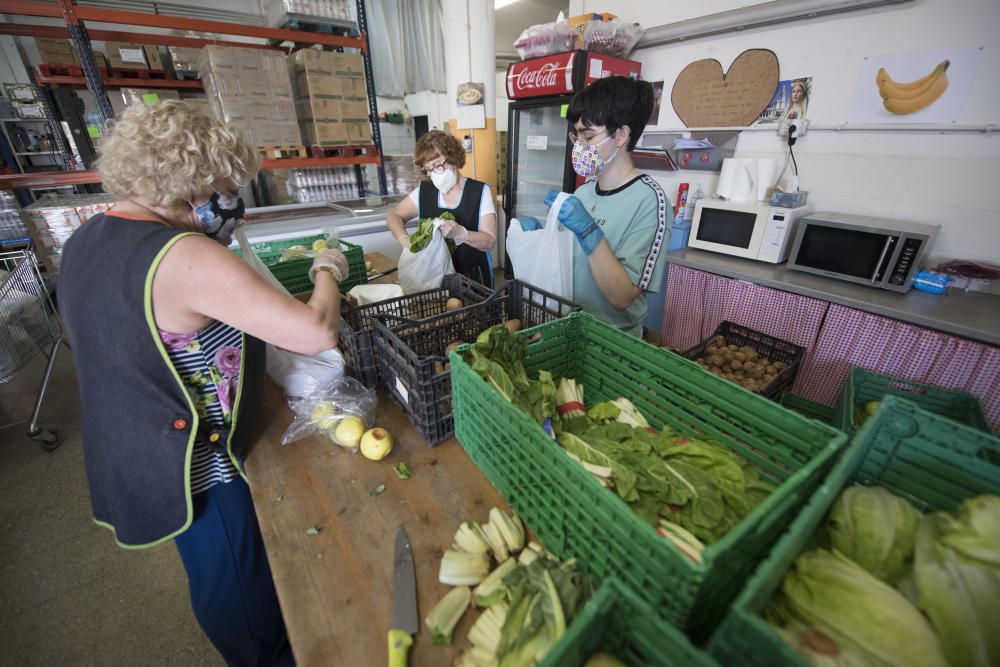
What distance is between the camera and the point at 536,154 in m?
5.39

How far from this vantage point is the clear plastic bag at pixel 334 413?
130 centimetres

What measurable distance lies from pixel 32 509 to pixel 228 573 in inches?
99.1

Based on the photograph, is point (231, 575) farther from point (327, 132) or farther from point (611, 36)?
point (611, 36)

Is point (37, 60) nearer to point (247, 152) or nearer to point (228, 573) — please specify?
point (247, 152)

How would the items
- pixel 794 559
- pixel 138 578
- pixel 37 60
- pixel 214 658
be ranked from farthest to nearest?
pixel 37 60, pixel 138 578, pixel 214 658, pixel 794 559

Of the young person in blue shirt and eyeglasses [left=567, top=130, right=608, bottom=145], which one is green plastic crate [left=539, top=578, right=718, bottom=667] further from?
eyeglasses [left=567, top=130, right=608, bottom=145]

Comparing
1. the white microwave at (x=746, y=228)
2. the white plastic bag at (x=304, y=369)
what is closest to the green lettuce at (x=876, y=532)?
the white plastic bag at (x=304, y=369)

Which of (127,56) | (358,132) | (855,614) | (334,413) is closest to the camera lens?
(855,614)

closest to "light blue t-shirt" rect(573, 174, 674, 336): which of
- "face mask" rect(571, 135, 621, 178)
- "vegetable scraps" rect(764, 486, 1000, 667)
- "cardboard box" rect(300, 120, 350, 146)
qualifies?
"face mask" rect(571, 135, 621, 178)

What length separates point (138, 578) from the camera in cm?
231

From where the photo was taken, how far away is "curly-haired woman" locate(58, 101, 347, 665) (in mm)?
1003

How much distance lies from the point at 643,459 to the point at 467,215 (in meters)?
2.23

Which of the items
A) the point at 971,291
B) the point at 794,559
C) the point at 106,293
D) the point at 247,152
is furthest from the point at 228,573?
the point at 971,291

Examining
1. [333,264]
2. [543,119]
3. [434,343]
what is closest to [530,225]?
[434,343]
